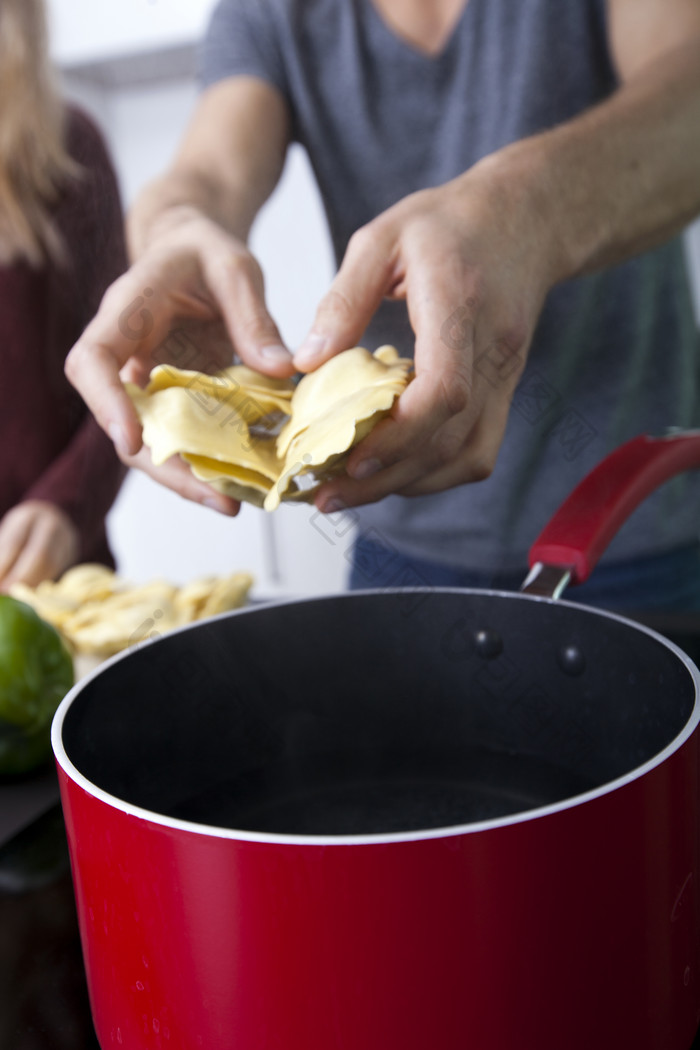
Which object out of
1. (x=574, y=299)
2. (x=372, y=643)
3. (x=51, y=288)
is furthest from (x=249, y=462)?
(x=51, y=288)

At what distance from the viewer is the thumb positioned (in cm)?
31

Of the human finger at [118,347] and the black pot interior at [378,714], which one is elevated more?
the human finger at [118,347]

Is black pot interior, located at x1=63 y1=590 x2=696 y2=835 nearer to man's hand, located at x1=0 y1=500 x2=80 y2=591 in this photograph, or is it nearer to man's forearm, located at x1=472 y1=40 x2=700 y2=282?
man's forearm, located at x1=472 y1=40 x2=700 y2=282

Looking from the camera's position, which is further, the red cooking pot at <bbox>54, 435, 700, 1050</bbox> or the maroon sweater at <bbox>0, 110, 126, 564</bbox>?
the maroon sweater at <bbox>0, 110, 126, 564</bbox>

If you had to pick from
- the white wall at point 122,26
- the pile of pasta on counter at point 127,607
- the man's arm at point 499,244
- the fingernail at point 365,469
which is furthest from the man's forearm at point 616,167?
the white wall at point 122,26

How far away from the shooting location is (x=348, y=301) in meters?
0.31

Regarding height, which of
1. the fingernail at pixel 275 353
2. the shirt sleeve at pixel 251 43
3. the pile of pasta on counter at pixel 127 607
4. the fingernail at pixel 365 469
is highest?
the shirt sleeve at pixel 251 43

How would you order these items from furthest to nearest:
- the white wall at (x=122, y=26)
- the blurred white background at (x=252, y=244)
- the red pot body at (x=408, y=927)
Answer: the white wall at (x=122, y=26)
the blurred white background at (x=252, y=244)
the red pot body at (x=408, y=927)

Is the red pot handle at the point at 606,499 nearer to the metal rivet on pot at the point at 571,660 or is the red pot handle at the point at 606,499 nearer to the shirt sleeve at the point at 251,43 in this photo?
the metal rivet on pot at the point at 571,660

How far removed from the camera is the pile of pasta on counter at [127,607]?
1.69 ft

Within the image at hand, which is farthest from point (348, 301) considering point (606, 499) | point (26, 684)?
point (26, 684)

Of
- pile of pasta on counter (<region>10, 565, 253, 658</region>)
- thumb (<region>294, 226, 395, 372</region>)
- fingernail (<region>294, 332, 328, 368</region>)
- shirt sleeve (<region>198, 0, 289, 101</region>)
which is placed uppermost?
shirt sleeve (<region>198, 0, 289, 101</region>)

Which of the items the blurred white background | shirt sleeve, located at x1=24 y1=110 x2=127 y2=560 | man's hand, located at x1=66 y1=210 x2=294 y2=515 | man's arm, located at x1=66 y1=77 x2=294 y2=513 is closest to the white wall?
the blurred white background

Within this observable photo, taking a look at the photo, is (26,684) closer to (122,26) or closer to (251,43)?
(251,43)
